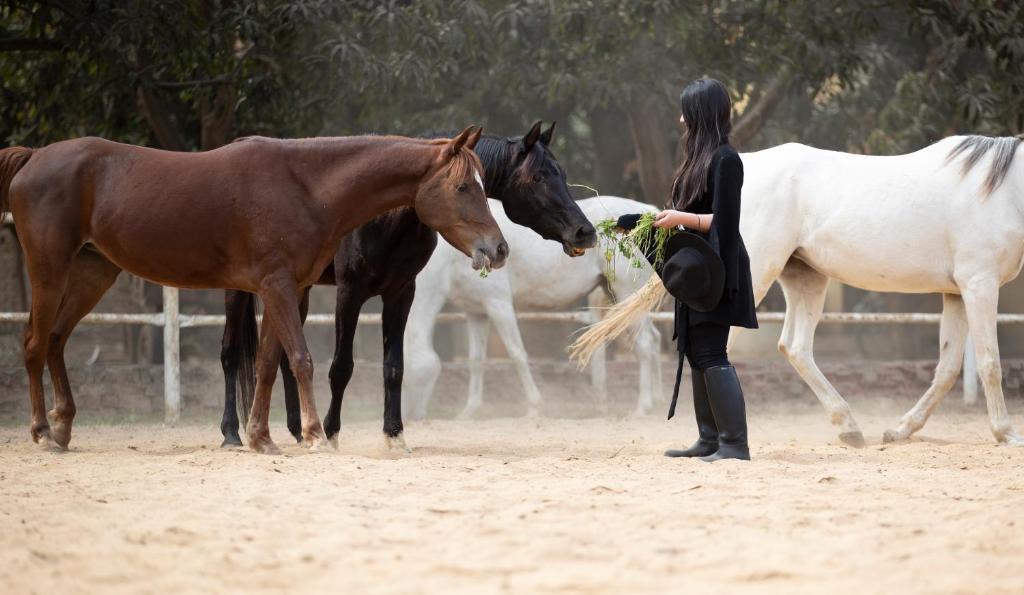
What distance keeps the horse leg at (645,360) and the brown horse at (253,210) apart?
14.9 feet

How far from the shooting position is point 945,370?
656 centimetres

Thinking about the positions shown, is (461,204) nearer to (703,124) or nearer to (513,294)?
(703,124)

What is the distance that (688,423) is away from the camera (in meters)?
9.03

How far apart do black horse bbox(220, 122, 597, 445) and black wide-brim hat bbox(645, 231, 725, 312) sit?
2.41 ft

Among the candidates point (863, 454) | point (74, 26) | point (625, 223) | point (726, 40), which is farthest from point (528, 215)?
point (726, 40)

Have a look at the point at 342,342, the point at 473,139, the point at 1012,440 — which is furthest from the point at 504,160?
the point at 1012,440

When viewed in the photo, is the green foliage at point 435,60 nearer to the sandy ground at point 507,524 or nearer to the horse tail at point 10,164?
the horse tail at point 10,164

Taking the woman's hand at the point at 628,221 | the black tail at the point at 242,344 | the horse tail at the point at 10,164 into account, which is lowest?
the black tail at the point at 242,344

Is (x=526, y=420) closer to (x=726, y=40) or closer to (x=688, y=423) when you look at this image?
(x=688, y=423)

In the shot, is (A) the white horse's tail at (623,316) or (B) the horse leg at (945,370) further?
(B) the horse leg at (945,370)

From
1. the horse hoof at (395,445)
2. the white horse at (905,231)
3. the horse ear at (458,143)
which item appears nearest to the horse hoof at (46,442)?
the horse hoof at (395,445)

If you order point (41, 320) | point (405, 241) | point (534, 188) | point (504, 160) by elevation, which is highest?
point (504, 160)

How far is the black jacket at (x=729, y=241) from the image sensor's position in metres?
4.98

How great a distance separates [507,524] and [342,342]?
8.46ft
